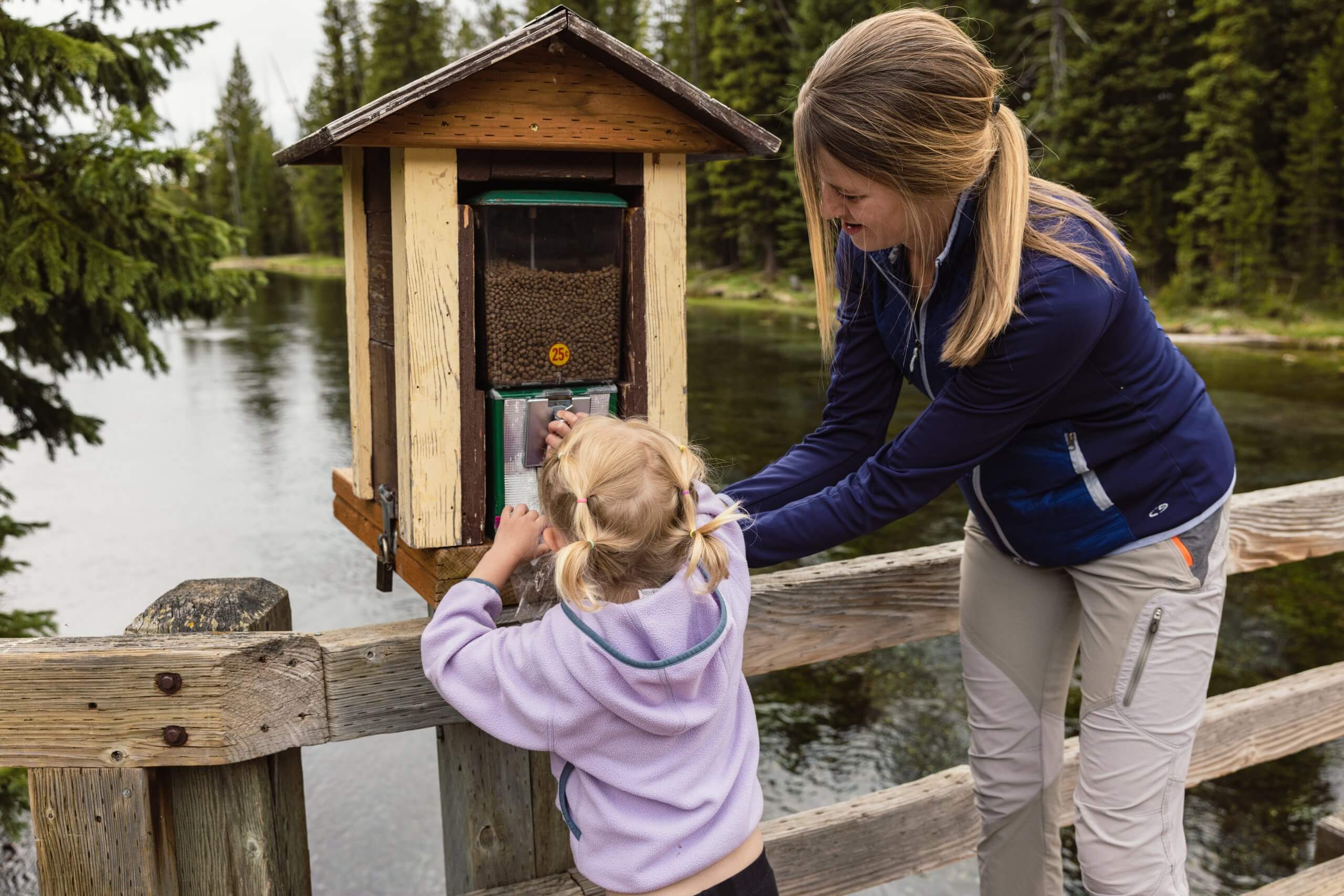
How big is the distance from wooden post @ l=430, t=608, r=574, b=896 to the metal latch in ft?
1.26

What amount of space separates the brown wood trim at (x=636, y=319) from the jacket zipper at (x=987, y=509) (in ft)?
2.06

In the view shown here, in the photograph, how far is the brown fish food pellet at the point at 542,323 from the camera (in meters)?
2.10

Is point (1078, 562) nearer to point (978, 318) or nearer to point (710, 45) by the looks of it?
point (978, 318)

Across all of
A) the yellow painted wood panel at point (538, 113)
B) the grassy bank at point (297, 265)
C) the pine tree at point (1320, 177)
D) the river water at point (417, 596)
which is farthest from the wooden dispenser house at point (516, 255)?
the grassy bank at point (297, 265)

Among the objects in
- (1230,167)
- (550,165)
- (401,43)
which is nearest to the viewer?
(550,165)

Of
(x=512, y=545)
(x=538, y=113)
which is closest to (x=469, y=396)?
(x=512, y=545)

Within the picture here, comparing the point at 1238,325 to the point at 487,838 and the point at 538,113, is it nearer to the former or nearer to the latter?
the point at 538,113

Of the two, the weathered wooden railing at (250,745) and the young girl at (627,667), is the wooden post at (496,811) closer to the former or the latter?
the weathered wooden railing at (250,745)

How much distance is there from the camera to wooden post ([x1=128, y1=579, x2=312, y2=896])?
177 cm

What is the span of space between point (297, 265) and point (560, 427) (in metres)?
60.1

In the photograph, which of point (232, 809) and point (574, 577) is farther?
point (232, 809)

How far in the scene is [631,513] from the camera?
Result: 1.63 meters

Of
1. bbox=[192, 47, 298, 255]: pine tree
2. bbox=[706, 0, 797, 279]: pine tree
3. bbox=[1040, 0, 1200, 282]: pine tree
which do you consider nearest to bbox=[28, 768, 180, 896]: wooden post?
bbox=[1040, 0, 1200, 282]: pine tree

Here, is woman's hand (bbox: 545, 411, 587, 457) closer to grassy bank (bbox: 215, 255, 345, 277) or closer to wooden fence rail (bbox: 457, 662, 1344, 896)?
wooden fence rail (bbox: 457, 662, 1344, 896)
